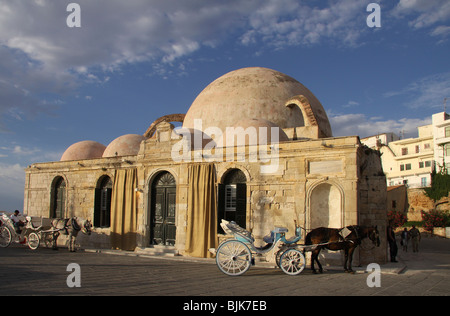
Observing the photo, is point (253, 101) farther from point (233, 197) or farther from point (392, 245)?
point (392, 245)

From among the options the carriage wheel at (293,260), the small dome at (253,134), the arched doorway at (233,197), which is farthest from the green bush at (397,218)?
the carriage wheel at (293,260)

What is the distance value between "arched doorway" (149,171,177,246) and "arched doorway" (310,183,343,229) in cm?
569

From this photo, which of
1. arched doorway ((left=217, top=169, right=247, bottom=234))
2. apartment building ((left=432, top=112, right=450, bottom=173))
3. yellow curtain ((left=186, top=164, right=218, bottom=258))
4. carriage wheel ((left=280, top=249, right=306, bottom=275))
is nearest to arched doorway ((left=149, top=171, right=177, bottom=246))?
yellow curtain ((left=186, top=164, right=218, bottom=258))

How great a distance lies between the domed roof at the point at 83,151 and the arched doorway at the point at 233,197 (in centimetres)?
1085

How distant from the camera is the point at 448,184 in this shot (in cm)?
4022

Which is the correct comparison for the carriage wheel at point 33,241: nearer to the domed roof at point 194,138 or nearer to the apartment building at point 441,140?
the domed roof at point 194,138

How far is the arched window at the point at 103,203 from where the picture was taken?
17281 mm

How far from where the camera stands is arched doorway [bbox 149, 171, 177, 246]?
15461mm

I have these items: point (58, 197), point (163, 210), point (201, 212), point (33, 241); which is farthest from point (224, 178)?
point (58, 197)

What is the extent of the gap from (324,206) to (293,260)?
351 cm

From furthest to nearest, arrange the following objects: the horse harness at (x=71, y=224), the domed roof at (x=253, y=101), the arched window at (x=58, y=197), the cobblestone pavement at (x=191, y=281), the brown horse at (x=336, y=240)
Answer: the arched window at (x=58, y=197) < the domed roof at (x=253, y=101) < the horse harness at (x=71, y=224) < the brown horse at (x=336, y=240) < the cobblestone pavement at (x=191, y=281)

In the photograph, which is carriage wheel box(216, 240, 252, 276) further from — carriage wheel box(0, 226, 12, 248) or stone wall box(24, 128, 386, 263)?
carriage wheel box(0, 226, 12, 248)
